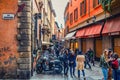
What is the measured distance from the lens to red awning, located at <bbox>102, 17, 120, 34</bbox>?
63.4 feet

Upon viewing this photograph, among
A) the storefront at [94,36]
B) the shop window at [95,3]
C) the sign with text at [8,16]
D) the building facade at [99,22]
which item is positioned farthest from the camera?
the shop window at [95,3]

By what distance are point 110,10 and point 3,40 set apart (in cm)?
832

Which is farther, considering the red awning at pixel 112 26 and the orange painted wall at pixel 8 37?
the red awning at pixel 112 26

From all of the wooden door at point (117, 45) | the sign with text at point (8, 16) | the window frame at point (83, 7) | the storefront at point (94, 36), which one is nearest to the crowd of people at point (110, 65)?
the sign with text at point (8, 16)

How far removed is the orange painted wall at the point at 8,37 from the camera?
15.8m

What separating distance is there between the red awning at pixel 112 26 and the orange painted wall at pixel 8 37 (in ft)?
22.7

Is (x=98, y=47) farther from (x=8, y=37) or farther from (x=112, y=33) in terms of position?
(x=8, y=37)

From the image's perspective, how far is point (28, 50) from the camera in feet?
52.4

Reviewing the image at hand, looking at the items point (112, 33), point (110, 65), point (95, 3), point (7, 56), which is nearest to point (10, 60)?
point (7, 56)

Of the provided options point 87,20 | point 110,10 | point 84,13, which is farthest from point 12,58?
point 84,13

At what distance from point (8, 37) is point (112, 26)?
8058 mm

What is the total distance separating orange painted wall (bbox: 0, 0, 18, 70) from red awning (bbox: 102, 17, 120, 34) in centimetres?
690

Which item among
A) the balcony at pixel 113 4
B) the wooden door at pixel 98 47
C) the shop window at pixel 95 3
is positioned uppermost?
the shop window at pixel 95 3

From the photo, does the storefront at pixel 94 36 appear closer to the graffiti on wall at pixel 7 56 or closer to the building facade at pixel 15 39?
the building facade at pixel 15 39
